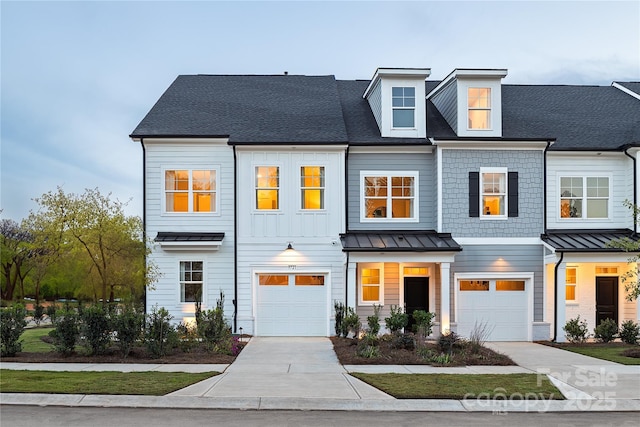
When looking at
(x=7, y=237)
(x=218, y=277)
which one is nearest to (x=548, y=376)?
(x=218, y=277)

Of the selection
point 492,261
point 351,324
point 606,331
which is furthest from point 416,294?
point 606,331

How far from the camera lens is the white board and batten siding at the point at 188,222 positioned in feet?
64.5

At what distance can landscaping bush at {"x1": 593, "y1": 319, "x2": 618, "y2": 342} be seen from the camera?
61.3ft

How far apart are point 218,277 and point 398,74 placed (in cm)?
950

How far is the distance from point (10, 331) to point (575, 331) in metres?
16.4

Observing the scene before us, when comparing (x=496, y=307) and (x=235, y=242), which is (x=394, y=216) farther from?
(x=235, y=242)

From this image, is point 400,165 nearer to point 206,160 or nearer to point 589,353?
point 206,160

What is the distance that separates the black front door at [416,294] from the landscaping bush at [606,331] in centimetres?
549

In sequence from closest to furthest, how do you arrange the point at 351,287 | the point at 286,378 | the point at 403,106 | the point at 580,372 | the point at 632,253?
the point at 286,378 < the point at 580,372 < the point at 632,253 < the point at 351,287 < the point at 403,106

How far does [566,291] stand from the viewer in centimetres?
2058

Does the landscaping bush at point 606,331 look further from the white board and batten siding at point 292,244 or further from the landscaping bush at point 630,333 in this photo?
the white board and batten siding at point 292,244

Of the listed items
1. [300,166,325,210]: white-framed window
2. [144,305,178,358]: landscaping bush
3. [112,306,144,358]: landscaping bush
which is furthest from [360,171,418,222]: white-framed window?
[112,306,144,358]: landscaping bush

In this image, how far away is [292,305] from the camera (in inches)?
786

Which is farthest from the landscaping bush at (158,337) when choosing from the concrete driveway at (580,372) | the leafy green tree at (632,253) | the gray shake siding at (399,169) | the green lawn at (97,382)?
the leafy green tree at (632,253)
